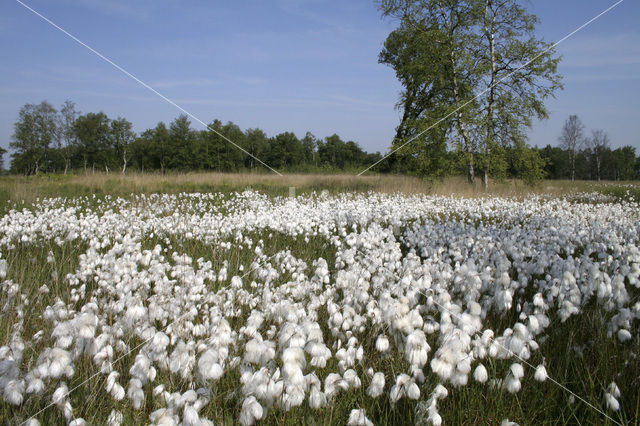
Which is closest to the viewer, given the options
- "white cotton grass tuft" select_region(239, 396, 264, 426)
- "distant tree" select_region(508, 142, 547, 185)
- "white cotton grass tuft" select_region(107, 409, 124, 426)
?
"white cotton grass tuft" select_region(239, 396, 264, 426)

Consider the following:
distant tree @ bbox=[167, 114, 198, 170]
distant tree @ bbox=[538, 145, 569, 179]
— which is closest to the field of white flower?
distant tree @ bbox=[167, 114, 198, 170]

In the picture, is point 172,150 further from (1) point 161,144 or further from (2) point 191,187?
(2) point 191,187

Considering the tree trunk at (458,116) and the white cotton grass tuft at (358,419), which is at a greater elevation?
the tree trunk at (458,116)

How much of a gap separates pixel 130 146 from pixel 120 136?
3110mm

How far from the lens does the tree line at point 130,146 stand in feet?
242

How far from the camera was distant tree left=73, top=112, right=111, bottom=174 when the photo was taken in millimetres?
85188

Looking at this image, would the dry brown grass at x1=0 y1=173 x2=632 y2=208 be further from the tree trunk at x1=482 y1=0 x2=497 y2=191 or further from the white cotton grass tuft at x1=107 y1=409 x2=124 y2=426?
the white cotton grass tuft at x1=107 y1=409 x2=124 y2=426

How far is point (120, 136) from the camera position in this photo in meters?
90.5

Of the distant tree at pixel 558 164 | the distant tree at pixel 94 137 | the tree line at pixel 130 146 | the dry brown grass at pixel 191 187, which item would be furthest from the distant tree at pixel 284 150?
the dry brown grass at pixel 191 187

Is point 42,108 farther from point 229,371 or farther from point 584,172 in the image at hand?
point 584,172

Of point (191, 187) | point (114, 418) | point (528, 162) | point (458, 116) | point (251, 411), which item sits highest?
point (458, 116)

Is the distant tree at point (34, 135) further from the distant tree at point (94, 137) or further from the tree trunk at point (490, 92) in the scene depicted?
the tree trunk at point (490, 92)

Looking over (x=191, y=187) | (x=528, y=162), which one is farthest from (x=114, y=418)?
(x=528, y=162)

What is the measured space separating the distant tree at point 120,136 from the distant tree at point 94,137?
3.68ft
